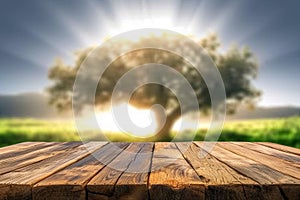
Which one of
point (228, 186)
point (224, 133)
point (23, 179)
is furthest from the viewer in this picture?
point (224, 133)

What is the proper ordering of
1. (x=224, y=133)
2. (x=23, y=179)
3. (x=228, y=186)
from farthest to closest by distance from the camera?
(x=224, y=133), (x=23, y=179), (x=228, y=186)

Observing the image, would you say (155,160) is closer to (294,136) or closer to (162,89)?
(294,136)

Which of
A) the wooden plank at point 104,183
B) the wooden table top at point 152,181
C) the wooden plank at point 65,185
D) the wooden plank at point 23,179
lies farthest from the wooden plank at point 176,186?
the wooden plank at point 23,179

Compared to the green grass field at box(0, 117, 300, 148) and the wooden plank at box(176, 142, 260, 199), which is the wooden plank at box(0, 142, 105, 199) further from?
the green grass field at box(0, 117, 300, 148)

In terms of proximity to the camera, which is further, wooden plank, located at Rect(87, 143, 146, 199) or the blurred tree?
the blurred tree

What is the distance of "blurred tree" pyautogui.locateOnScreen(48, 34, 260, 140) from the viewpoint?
1312cm

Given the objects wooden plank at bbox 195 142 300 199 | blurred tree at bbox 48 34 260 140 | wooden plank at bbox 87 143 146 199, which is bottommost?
wooden plank at bbox 195 142 300 199

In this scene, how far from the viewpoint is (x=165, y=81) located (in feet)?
43.0

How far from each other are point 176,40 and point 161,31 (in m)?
0.81

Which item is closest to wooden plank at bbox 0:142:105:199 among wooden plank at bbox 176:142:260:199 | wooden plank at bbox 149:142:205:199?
wooden plank at bbox 149:142:205:199

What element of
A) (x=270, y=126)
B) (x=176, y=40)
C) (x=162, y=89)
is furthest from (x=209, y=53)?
(x=270, y=126)

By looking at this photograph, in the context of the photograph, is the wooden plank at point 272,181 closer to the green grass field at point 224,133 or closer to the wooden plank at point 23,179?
the wooden plank at point 23,179

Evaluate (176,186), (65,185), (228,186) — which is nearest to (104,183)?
(65,185)

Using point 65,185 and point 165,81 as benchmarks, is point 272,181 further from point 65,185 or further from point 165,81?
point 165,81
